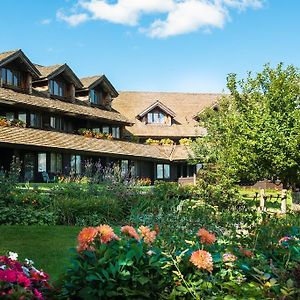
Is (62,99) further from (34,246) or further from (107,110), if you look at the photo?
(34,246)

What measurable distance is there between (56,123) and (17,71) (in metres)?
5.05

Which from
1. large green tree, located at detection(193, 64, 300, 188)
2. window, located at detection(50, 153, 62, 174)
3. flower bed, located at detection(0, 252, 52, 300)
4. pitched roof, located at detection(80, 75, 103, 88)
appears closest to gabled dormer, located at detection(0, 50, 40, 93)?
window, located at detection(50, 153, 62, 174)

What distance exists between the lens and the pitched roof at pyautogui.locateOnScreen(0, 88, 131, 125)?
98.3 ft

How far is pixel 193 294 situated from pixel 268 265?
74cm

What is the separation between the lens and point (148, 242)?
398 centimetres

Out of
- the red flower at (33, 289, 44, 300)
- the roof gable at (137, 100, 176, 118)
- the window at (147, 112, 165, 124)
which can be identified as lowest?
the red flower at (33, 289, 44, 300)

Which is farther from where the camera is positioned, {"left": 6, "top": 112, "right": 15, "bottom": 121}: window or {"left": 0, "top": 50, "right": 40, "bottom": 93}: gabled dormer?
{"left": 6, "top": 112, "right": 15, "bottom": 121}: window

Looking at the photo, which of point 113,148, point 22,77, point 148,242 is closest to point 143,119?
point 113,148

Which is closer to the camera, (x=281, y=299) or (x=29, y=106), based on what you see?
(x=281, y=299)

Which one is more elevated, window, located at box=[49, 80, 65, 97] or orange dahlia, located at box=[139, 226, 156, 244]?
window, located at box=[49, 80, 65, 97]

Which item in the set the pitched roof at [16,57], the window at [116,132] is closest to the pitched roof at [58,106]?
the window at [116,132]

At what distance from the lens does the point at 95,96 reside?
134 feet

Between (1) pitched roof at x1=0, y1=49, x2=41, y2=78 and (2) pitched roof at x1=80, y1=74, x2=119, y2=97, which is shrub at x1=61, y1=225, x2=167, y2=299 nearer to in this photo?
(1) pitched roof at x1=0, y1=49, x2=41, y2=78

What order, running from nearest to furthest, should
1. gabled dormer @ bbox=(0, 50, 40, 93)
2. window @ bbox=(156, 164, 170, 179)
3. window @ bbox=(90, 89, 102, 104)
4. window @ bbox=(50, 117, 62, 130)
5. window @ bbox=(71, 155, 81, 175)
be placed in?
gabled dormer @ bbox=(0, 50, 40, 93), window @ bbox=(71, 155, 81, 175), window @ bbox=(50, 117, 62, 130), window @ bbox=(90, 89, 102, 104), window @ bbox=(156, 164, 170, 179)
